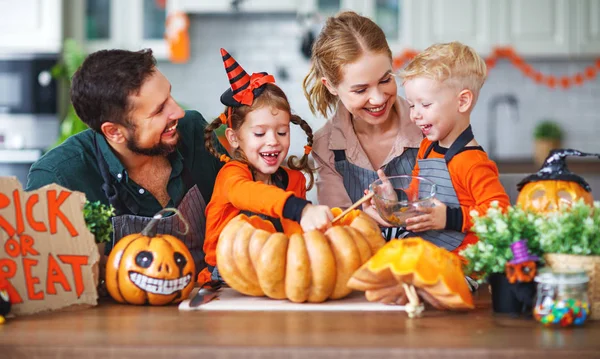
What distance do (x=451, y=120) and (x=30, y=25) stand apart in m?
3.61

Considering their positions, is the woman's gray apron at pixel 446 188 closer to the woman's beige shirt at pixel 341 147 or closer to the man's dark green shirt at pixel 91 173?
the woman's beige shirt at pixel 341 147

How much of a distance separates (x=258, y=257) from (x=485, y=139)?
418 cm

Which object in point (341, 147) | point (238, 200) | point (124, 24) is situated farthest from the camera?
point (124, 24)

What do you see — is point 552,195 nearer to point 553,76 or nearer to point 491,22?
point 491,22

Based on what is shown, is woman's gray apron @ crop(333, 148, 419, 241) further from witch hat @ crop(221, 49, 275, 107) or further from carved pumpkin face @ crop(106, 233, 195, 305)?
carved pumpkin face @ crop(106, 233, 195, 305)

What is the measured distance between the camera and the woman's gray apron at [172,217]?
6.09 ft

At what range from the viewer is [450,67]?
1851mm

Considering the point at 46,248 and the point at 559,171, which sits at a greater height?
the point at 559,171

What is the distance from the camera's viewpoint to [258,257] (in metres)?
1.42

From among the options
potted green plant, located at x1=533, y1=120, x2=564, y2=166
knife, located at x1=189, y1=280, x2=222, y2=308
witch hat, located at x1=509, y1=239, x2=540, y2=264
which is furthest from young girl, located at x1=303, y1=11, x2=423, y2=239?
potted green plant, located at x1=533, y1=120, x2=564, y2=166

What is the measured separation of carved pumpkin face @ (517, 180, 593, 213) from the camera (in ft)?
4.60

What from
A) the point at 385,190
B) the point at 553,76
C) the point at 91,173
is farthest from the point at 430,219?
the point at 553,76

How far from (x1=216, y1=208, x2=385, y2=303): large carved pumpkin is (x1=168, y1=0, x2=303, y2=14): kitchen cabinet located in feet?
12.2

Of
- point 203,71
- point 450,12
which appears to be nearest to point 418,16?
point 450,12
